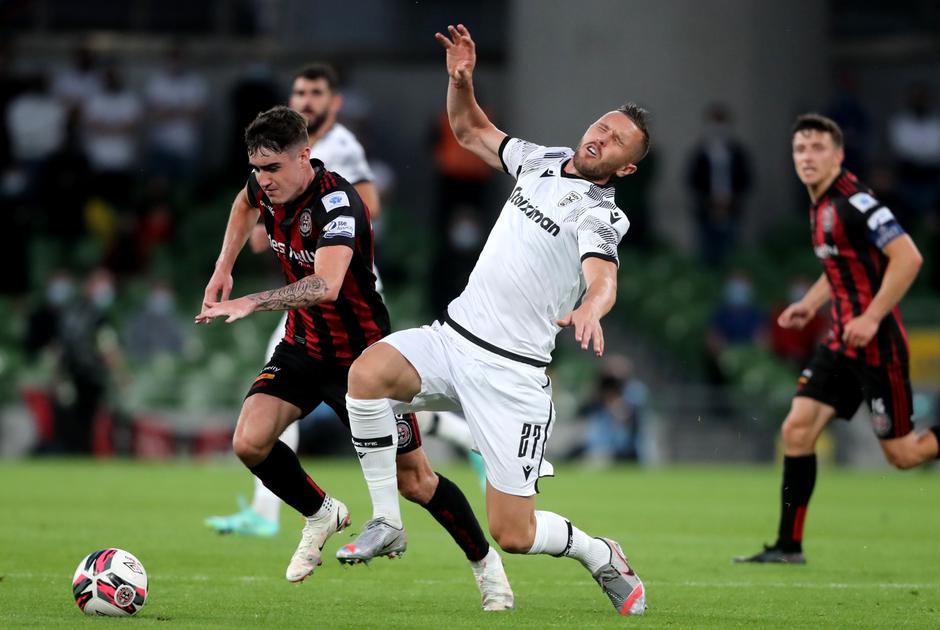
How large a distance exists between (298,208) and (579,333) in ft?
5.99

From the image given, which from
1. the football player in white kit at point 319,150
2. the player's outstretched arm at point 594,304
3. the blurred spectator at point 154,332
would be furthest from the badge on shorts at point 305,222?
the blurred spectator at point 154,332

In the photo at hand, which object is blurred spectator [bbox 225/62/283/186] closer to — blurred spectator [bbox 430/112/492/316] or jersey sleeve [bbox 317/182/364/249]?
blurred spectator [bbox 430/112/492/316]

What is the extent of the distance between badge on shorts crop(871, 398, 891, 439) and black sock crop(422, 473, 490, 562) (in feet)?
10.2

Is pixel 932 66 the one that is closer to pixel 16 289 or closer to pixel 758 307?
pixel 758 307

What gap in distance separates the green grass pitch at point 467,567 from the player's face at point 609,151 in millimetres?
2064

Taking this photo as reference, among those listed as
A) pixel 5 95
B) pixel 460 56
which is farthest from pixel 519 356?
pixel 5 95

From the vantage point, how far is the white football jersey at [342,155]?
10234 millimetres

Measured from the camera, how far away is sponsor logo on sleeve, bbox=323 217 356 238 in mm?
7418

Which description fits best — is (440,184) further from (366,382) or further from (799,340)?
(366,382)

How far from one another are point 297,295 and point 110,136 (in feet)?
54.2

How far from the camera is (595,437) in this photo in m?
20.0

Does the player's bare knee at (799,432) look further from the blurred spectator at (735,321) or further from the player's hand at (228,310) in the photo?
the blurred spectator at (735,321)

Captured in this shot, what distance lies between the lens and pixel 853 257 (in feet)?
31.5

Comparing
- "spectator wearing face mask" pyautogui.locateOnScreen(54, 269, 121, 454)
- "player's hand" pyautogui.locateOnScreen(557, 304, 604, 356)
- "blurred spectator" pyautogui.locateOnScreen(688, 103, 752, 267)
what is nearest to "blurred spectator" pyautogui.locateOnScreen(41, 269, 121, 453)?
"spectator wearing face mask" pyautogui.locateOnScreen(54, 269, 121, 454)
